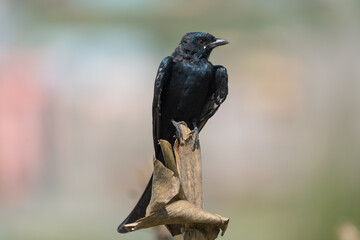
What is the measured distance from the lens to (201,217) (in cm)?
183

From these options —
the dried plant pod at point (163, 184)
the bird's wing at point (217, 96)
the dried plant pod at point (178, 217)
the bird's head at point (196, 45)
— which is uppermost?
the bird's head at point (196, 45)

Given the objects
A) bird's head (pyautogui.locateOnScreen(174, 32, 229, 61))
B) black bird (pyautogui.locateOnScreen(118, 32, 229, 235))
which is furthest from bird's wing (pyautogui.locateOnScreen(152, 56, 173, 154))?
bird's head (pyautogui.locateOnScreen(174, 32, 229, 61))

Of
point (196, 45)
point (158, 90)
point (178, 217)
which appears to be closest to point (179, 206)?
point (178, 217)

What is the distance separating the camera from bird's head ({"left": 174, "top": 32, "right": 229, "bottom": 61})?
313 cm

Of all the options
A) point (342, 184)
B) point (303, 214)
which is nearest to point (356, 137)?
point (342, 184)

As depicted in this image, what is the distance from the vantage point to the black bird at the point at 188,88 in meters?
3.05

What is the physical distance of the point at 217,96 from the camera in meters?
3.10

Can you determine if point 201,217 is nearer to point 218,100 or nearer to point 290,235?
point 218,100

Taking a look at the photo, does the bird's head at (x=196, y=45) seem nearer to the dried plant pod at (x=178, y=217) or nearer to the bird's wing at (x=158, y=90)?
the bird's wing at (x=158, y=90)

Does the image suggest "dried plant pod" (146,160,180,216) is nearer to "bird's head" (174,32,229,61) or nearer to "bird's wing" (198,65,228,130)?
"bird's wing" (198,65,228,130)

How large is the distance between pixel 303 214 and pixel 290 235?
0.29 metres

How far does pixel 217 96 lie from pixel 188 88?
157 mm

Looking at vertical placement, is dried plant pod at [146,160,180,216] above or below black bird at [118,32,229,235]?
below

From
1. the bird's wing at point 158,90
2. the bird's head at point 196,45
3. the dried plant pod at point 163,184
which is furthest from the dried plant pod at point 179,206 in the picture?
the bird's head at point 196,45
